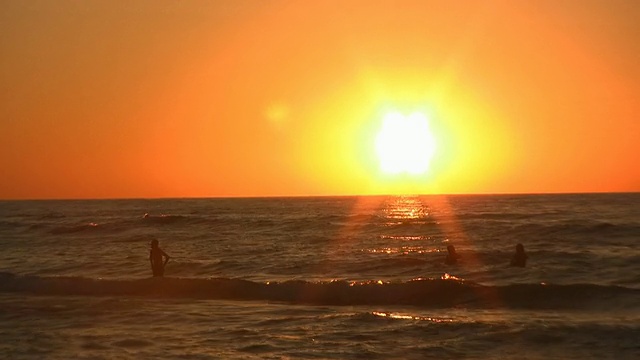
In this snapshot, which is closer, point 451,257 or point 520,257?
point 520,257

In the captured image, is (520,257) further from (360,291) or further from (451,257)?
(360,291)

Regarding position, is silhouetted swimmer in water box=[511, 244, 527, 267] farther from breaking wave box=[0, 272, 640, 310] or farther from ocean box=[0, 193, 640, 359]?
breaking wave box=[0, 272, 640, 310]

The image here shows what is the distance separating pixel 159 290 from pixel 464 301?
10.7 metres

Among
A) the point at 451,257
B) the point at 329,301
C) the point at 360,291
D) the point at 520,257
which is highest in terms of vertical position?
the point at 520,257

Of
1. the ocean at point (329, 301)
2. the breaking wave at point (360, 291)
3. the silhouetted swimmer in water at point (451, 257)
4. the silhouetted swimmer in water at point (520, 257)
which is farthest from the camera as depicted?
the silhouetted swimmer in water at point (451, 257)

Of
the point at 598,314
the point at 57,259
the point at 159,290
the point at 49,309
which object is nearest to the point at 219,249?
the point at 57,259

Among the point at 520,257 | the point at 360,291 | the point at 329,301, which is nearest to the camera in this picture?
the point at 329,301

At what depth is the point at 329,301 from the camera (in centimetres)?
2550

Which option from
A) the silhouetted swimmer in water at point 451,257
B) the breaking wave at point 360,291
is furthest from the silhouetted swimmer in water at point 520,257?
the breaking wave at point 360,291

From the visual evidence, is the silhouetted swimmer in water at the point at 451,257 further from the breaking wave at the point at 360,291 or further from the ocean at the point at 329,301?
the breaking wave at the point at 360,291

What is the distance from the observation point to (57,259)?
40.1 meters

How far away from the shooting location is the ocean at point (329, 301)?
17.2m

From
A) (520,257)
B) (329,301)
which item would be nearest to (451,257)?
(520,257)

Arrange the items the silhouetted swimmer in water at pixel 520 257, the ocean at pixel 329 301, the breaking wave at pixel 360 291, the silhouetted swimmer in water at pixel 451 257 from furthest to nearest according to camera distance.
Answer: the silhouetted swimmer in water at pixel 451 257, the silhouetted swimmer in water at pixel 520 257, the breaking wave at pixel 360 291, the ocean at pixel 329 301
